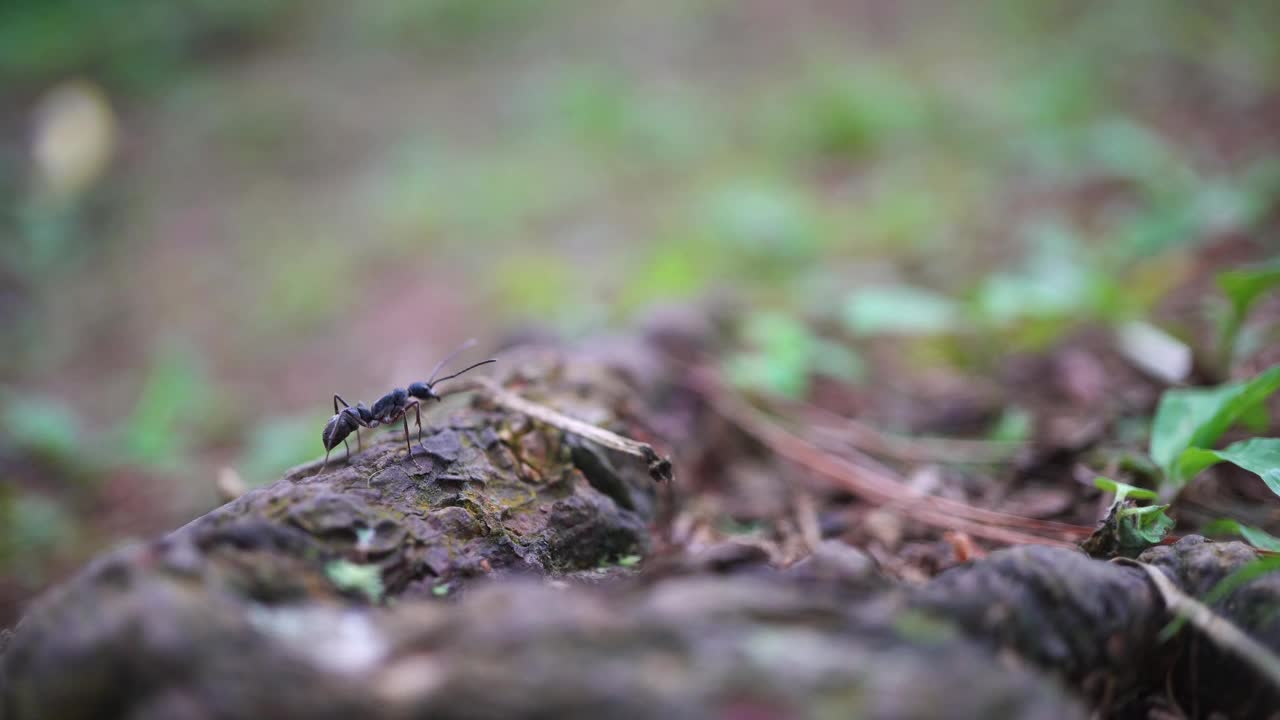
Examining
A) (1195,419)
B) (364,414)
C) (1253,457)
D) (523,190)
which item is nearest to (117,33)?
(523,190)

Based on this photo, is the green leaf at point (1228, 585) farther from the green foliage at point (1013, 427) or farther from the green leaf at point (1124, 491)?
the green foliage at point (1013, 427)

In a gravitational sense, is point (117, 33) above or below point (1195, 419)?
above

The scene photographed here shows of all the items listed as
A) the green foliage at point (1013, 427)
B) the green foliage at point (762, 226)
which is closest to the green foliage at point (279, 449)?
the green foliage at point (1013, 427)

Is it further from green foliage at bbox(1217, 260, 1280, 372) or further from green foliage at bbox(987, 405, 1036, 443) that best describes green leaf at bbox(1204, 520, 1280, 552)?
green foliage at bbox(987, 405, 1036, 443)

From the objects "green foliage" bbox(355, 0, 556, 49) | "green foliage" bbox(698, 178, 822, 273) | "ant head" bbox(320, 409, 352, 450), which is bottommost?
"ant head" bbox(320, 409, 352, 450)

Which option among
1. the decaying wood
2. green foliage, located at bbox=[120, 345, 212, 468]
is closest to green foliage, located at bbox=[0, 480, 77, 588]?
green foliage, located at bbox=[120, 345, 212, 468]

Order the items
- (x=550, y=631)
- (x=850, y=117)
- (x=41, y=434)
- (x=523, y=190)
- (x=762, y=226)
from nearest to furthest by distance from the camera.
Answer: (x=550, y=631) < (x=41, y=434) < (x=762, y=226) < (x=850, y=117) < (x=523, y=190)

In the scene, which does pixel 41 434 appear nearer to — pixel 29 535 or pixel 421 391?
pixel 29 535

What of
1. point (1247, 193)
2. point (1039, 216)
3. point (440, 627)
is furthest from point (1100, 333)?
point (440, 627)
